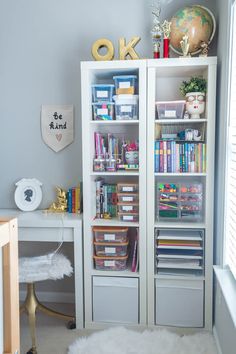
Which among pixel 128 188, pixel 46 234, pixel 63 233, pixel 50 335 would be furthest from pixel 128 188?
pixel 50 335

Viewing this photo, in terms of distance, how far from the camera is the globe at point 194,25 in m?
2.32

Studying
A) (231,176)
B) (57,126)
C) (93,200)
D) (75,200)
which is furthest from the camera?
(57,126)

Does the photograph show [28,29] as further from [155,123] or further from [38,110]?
[155,123]

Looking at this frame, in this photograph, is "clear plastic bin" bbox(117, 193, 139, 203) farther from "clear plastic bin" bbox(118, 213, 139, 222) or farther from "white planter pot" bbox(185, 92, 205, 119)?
"white planter pot" bbox(185, 92, 205, 119)

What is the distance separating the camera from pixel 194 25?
232cm

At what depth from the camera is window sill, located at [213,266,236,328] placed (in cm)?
167

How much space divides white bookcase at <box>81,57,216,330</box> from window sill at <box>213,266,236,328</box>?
0.83 ft

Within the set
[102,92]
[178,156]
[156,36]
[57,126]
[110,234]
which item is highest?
[156,36]

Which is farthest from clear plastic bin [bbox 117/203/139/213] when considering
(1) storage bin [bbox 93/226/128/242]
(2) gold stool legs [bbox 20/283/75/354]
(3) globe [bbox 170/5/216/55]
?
(3) globe [bbox 170/5/216/55]

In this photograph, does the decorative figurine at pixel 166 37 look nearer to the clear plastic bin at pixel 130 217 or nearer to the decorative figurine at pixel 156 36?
the decorative figurine at pixel 156 36

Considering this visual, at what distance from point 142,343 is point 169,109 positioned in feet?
5.12

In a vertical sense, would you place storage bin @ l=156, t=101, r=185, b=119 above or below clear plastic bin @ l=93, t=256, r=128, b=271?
above

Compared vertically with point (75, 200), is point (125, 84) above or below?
above

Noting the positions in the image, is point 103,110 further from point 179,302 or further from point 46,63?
point 179,302
